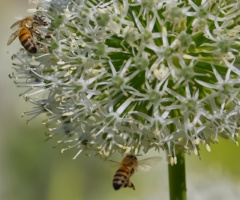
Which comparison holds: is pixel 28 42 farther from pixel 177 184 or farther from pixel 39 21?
pixel 177 184

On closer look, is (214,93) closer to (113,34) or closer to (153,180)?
(113,34)

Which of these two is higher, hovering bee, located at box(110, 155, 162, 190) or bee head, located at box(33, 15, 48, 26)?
bee head, located at box(33, 15, 48, 26)

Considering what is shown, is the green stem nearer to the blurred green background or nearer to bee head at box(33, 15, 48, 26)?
bee head at box(33, 15, 48, 26)

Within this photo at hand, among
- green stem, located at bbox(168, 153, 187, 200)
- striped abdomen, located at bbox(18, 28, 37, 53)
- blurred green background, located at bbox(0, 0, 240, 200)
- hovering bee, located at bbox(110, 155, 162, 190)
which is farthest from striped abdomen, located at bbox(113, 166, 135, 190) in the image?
blurred green background, located at bbox(0, 0, 240, 200)

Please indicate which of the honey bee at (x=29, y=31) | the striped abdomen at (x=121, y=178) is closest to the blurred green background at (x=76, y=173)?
the honey bee at (x=29, y=31)

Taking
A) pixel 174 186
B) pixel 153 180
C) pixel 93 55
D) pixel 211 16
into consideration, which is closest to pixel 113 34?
pixel 93 55

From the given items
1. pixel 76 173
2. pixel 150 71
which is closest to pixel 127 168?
pixel 150 71

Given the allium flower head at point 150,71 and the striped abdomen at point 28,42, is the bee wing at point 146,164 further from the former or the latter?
the striped abdomen at point 28,42

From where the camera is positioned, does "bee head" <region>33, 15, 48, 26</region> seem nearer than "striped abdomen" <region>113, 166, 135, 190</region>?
No
